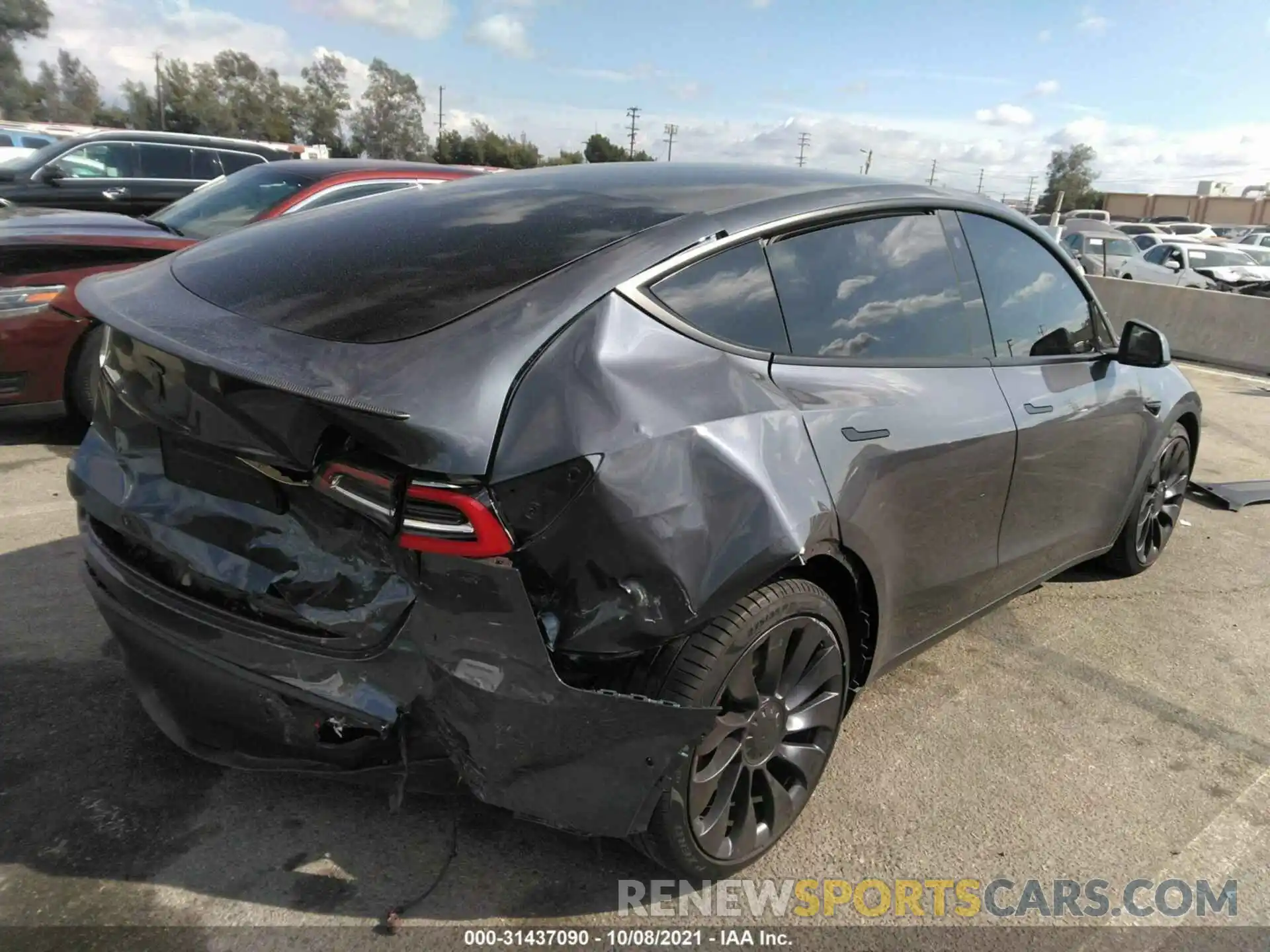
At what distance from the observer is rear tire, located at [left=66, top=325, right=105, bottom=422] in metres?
5.04

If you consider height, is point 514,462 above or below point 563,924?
above

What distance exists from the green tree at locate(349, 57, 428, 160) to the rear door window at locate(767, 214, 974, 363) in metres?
91.7

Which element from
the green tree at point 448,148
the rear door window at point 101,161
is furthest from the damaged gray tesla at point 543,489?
the green tree at point 448,148

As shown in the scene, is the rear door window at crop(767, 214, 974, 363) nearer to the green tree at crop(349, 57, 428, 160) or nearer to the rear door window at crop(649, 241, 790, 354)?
the rear door window at crop(649, 241, 790, 354)

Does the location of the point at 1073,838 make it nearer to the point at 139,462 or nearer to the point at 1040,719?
the point at 1040,719

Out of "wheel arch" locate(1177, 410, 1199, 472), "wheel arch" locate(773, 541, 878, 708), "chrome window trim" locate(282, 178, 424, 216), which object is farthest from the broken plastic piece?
"chrome window trim" locate(282, 178, 424, 216)


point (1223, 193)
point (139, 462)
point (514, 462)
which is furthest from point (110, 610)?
point (1223, 193)

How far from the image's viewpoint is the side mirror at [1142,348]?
365 cm

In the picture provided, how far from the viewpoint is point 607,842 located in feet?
8.04

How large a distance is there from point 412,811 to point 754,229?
1834 millimetres

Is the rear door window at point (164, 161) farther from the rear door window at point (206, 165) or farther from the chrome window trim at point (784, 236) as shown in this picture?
the chrome window trim at point (784, 236)

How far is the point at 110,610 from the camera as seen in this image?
2309 millimetres

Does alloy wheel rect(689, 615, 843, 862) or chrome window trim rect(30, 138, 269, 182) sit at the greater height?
chrome window trim rect(30, 138, 269, 182)

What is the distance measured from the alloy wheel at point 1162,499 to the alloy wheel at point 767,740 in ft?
8.68
